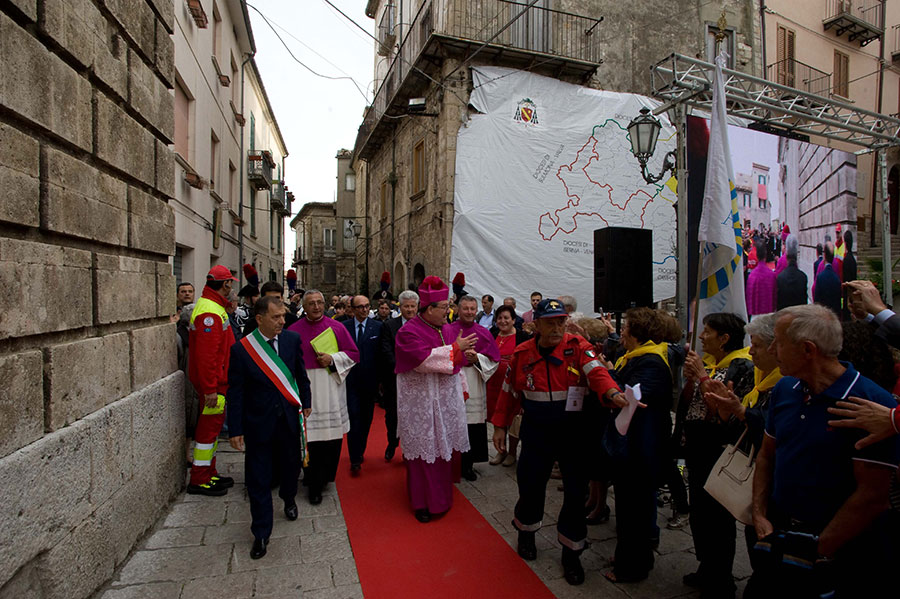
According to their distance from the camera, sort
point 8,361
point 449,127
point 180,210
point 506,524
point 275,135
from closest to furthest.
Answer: point 8,361 < point 506,524 < point 180,210 < point 449,127 < point 275,135

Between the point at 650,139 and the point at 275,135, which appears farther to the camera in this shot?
the point at 275,135

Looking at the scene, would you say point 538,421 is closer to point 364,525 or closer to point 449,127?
point 364,525

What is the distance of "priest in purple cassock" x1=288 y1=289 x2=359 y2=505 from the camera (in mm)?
4902

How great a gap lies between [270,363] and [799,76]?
1763 centimetres

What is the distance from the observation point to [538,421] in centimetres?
365

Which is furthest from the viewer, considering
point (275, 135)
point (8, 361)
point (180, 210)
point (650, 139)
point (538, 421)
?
point (275, 135)

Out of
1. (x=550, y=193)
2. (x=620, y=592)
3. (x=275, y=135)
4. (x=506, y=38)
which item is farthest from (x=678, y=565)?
(x=275, y=135)

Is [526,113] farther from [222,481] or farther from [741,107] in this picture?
[222,481]

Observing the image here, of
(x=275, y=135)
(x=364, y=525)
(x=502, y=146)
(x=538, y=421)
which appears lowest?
(x=364, y=525)

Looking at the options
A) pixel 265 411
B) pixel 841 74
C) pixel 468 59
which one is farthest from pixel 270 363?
pixel 841 74

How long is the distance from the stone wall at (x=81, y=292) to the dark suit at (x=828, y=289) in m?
13.5

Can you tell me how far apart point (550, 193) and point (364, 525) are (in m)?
10.0

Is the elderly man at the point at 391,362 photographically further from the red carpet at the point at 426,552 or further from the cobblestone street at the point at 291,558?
the cobblestone street at the point at 291,558

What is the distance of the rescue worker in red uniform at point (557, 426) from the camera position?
11.5ft
